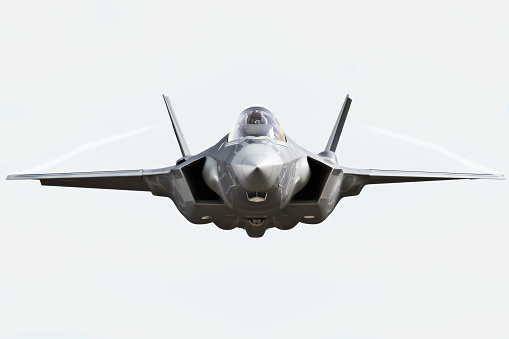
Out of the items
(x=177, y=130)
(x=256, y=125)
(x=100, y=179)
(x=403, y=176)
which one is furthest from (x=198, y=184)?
(x=403, y=176)

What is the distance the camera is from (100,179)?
79.3ft

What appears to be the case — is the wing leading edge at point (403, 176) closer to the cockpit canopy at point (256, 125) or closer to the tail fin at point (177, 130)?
the cockpit canopy at point (256, 125)

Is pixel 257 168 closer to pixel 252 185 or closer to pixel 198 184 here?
pixel 252 185

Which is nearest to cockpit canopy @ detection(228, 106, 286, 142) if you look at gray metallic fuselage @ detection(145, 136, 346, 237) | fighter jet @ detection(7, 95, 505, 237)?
fighter jet @ detection(7, 95, 505, 237)

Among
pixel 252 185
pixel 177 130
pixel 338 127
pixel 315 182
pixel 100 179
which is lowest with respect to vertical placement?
pixel 252 185

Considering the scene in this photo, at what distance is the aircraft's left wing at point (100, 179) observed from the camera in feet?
78.4

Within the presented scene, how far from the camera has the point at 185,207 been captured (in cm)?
2222

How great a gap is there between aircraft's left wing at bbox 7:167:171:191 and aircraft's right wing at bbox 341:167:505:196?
4.33 metres

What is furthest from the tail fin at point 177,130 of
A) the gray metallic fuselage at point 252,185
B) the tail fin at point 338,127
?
the tail fin at point 338,127

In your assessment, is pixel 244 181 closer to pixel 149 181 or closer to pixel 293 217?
pixel 293 217

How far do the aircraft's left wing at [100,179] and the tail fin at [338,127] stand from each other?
5117 mm

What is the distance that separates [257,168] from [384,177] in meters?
5.49

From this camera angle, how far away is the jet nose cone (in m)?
19.6

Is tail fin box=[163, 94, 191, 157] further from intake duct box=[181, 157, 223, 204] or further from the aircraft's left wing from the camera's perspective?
intake duct box=[181, 157, 223, 204]
